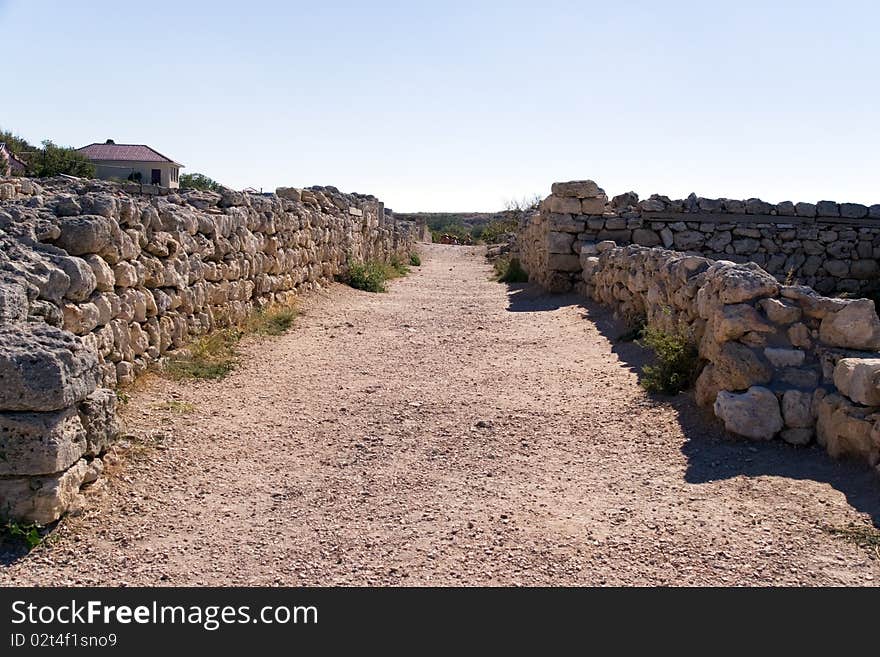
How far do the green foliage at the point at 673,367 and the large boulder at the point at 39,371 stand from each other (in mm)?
4243

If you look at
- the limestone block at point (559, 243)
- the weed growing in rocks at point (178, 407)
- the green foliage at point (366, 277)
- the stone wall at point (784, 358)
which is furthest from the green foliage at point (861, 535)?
the green foliage at point (366, 277)

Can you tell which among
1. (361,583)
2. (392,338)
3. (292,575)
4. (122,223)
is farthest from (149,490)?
(392,338)

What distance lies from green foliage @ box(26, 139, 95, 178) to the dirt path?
17.4 meters

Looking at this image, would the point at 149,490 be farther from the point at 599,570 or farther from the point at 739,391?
the point at 739,391

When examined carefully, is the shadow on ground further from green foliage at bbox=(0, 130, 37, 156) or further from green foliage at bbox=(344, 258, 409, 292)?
green foliage at bbox=(0, 130, 37, 156)

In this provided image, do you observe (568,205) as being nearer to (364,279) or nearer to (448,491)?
(364,279)

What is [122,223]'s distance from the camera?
20.2ft

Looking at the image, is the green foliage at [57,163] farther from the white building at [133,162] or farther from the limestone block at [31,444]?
the limestone block at [31,444]

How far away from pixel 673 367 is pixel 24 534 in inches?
186

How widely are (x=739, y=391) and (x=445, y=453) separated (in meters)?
2.09

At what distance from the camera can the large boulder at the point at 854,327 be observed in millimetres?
5030

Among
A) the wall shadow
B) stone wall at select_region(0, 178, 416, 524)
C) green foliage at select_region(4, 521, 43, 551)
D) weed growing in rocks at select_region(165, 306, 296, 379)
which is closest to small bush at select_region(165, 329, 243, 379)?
weed growing in rocks at select_region(165, 306, 296, 379)

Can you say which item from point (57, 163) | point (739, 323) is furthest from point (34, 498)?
point (57, 163)

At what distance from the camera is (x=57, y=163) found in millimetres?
21984
